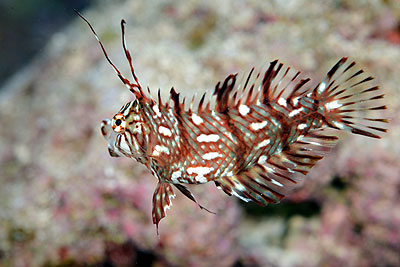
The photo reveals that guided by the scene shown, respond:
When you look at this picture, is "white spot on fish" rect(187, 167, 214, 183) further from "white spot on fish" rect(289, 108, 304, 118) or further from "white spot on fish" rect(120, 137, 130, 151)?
"white spot on fish" rect(289, 108, 304, 118)

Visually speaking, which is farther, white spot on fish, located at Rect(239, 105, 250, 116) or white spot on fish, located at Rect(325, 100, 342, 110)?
white spot on fish, located at Rect(325, 100, 342, 110)

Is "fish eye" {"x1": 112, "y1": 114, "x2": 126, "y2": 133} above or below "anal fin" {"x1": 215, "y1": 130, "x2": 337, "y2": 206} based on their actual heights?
above

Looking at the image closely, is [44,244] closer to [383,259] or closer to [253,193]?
[253,193]

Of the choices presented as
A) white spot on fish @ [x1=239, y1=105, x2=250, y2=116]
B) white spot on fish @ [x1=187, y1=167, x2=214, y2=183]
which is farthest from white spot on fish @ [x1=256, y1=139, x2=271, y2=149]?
white spot on fish @ [x1=187, y1=167, x2=214, y2=183]

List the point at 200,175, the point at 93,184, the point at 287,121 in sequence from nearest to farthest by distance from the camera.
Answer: the point at 200,175 → the point at 287,121 → the point at 93,184

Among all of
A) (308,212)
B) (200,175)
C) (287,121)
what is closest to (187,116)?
(200,175)

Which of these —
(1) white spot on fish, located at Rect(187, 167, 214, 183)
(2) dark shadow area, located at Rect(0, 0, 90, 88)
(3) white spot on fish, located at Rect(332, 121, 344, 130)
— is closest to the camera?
(1) white spot on fish, located at Rect(187, 167, 214, 183)

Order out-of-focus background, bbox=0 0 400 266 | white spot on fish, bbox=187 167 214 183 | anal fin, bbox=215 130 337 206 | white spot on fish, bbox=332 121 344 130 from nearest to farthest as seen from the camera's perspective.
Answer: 1. white spot on fish, bbox=187 167 214 183
2. anal fin, bbox=215 130 337 206
3. white spot on fish, bbox=332 121 344 130
4. out-of-focus background, bbox=0 0 400 266

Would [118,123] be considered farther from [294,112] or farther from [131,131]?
[294,112]

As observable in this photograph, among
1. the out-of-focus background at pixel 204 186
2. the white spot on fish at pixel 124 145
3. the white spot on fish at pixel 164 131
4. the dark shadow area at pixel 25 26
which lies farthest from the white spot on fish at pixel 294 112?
the dark shadow area at pixel 25 26
